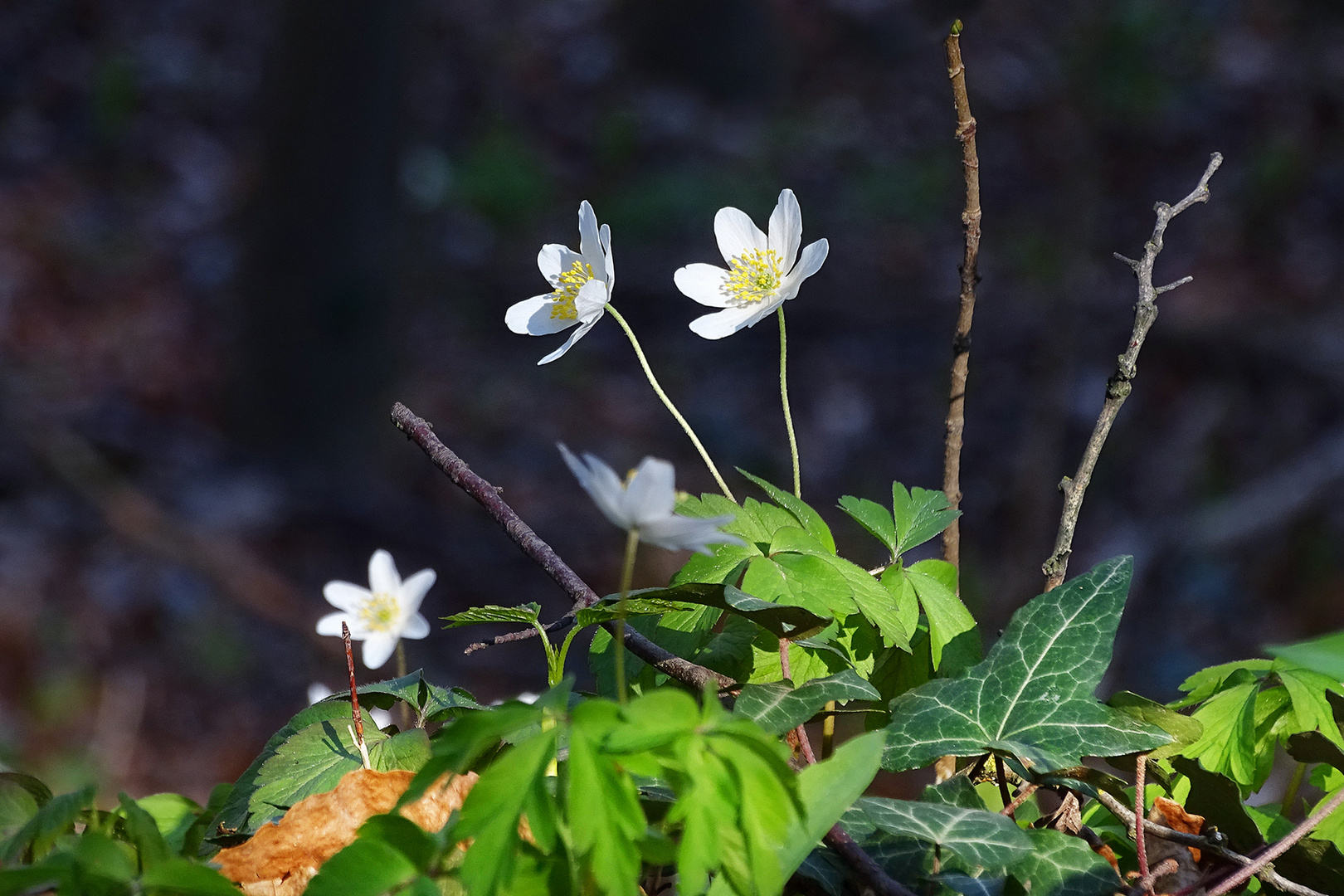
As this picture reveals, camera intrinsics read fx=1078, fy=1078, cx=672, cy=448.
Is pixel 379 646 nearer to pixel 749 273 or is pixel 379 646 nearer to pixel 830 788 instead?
pixel 749 273

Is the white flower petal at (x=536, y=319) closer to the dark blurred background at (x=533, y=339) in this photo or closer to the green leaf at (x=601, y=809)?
the green leaf at (x=601, y=809)

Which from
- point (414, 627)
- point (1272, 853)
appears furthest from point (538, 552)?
point (1272, 853)

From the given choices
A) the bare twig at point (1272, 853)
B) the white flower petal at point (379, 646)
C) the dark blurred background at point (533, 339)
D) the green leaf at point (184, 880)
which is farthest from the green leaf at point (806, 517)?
the dark blurred background at point (533, 339)

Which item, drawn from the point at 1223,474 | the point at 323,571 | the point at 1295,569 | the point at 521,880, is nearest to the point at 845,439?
the point at 1223,474

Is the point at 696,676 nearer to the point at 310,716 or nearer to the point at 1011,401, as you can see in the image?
the point at 310,716

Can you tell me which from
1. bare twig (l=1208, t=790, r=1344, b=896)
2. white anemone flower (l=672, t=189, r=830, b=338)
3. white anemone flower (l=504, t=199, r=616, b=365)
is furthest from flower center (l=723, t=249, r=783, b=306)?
bare twig (l=1208, t=790, r=1344, b=896)
